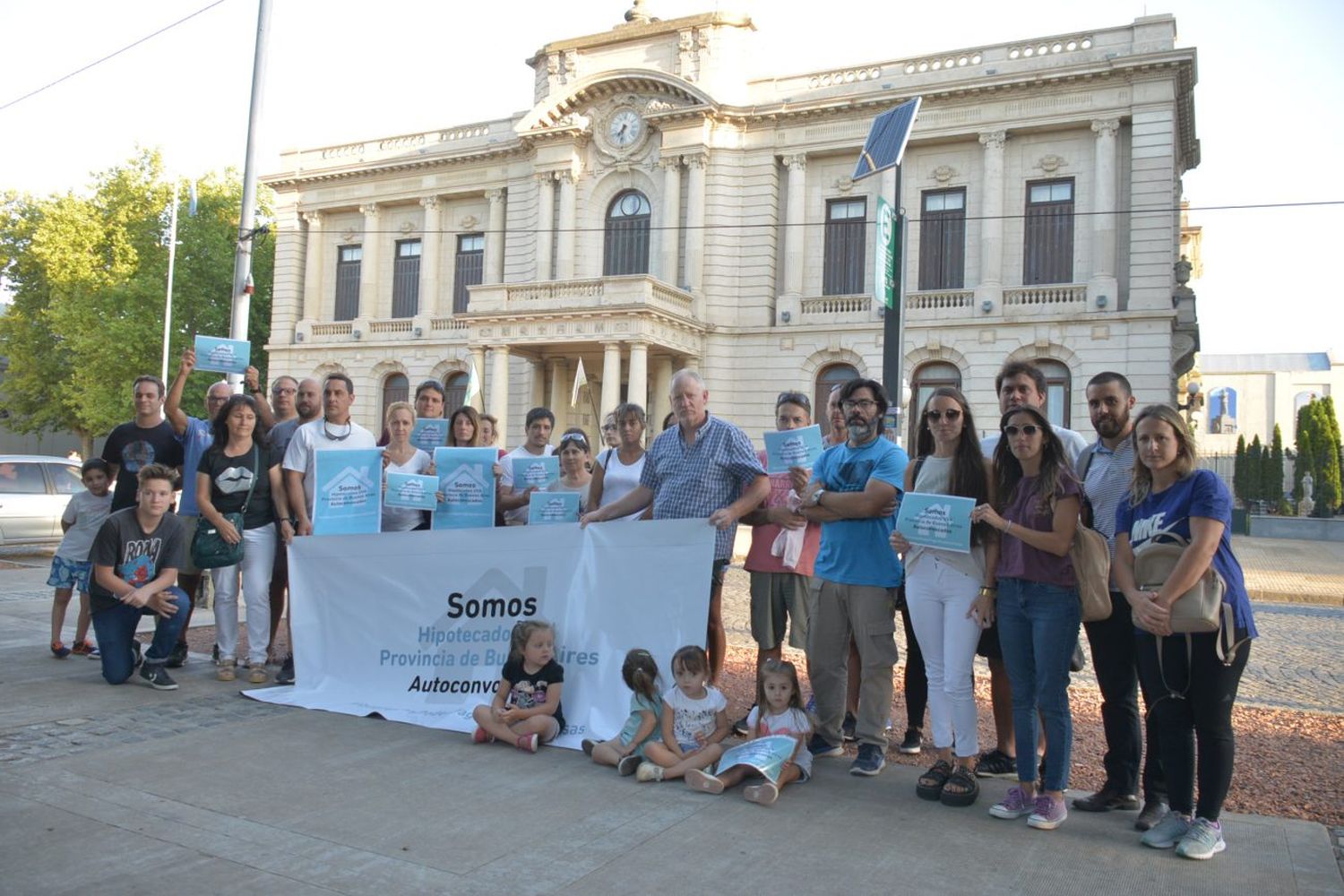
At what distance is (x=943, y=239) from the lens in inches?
1225

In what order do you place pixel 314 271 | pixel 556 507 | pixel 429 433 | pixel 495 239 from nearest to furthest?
pixel 556 507 → pixel 429 433 → pixel 495 239 → pixel 314 271

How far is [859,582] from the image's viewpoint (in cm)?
575

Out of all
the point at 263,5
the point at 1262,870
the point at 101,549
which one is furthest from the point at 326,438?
the point at 263,5

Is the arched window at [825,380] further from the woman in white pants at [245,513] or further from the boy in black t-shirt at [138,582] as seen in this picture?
the boy in black t-shirt at [138,582]

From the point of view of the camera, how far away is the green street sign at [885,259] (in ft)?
50.8

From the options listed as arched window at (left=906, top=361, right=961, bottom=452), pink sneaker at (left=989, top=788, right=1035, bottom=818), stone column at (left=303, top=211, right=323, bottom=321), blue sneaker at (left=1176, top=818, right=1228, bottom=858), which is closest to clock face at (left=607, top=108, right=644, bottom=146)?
arched window at (left=906, top=361, right=961, bottom=452)

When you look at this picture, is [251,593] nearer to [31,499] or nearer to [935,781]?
[935,781]

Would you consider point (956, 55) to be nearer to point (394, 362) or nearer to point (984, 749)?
point (394, 362)

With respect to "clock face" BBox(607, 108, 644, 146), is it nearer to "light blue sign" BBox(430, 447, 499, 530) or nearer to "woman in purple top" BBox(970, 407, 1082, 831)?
"light blue sign" BBox(430, 447, 499, 530)

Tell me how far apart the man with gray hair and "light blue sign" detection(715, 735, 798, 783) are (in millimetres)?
1108

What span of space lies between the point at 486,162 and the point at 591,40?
5.87 metres

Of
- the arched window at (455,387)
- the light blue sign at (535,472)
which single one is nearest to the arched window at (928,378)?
the arched window at (455,387)

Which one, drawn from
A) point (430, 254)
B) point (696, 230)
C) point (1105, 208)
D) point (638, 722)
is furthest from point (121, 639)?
point (430, 254)

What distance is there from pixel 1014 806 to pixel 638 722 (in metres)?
2.00
